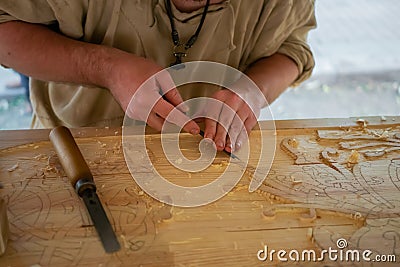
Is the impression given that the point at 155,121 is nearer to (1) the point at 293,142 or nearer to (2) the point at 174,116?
(2) the point at 174,116

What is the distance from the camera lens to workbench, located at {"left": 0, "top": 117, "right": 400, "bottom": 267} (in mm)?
645

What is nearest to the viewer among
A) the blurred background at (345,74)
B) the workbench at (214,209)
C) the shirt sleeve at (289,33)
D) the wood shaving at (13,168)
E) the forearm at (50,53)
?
the workbench at (214,209)

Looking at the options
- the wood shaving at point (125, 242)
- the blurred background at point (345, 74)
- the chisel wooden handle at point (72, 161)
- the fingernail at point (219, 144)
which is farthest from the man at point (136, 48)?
the blurred background at point (345, 74)

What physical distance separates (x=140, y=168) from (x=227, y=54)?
0.35m

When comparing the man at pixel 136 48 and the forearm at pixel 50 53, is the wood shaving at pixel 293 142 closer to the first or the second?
the man at pixel 136 48

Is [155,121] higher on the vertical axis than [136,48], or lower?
lower

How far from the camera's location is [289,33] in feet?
3.52

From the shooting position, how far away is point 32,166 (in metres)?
0.80

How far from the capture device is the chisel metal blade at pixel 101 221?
2.12ft

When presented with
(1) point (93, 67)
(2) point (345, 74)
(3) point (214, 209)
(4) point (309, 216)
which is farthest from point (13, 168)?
(2) point (345, 74)

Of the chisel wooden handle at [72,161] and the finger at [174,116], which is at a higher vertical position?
the finger at [174,116]

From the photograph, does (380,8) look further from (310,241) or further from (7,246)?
(7,246)

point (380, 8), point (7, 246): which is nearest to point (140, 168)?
point (7, 246)

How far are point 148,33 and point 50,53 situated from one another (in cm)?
18
